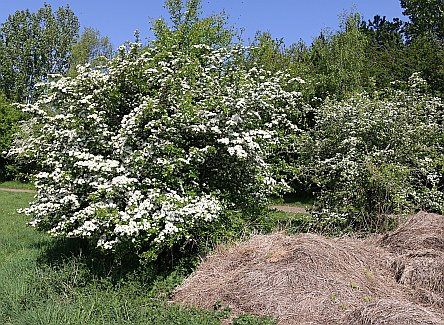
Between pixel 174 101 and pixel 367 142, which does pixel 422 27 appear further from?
pixel 174 101

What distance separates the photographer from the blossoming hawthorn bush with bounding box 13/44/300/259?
641 cm

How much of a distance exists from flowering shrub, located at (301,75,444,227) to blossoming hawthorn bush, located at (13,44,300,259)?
163 centimetres

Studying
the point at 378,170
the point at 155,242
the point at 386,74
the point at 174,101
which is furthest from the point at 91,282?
the point at 386,74

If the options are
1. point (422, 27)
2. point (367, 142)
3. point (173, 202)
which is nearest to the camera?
point (173, 202)

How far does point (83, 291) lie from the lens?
6.49 metres

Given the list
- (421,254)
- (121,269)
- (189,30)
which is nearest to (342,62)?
(189,30)

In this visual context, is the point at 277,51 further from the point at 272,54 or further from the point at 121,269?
the point at 121,269

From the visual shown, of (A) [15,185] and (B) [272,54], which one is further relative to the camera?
(A) [15,185]

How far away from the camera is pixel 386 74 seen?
18719 mm

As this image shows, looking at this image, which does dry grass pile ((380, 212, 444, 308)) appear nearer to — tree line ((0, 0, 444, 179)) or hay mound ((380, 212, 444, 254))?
hay mound ((380, 212, 444, 254))

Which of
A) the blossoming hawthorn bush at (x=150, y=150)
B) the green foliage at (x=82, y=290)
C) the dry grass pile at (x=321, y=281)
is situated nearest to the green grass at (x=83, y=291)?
the green foliage at (x=82, y=290)

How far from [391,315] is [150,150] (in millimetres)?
3597

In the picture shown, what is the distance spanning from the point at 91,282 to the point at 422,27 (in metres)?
27.3

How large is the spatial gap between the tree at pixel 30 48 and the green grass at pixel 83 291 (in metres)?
29.9
